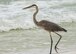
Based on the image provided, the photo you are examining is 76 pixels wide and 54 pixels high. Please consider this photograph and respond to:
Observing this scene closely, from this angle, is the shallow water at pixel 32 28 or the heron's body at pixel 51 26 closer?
the heron's body at pixel 51 26

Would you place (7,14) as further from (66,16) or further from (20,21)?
(66,16)

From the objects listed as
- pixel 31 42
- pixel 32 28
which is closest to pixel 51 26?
pixel 31 42

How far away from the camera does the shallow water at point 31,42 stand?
330 inches

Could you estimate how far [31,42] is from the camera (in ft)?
30.5

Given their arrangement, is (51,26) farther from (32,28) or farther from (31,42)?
(32,28)

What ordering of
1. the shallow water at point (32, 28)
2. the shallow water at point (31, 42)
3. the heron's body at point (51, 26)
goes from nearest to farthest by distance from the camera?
1. the heron's body at point (51, 26)
2. the shallow water at point (31, 42)
3. the shallow water at point (32, 28)

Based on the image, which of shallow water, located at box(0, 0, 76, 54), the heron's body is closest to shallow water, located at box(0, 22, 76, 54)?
shallow water, located at box(0, 0, 76, 54)

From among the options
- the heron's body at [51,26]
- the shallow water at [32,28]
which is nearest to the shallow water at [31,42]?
the shallow water at [32,28]

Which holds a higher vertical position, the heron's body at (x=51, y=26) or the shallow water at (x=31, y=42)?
the heron's body at (x=51, y=26)

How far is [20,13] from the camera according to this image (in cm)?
1399

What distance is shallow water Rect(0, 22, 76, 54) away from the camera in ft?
27.5

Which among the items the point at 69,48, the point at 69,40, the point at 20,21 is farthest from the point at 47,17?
the point at 69,48

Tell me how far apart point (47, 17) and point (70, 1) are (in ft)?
16.5

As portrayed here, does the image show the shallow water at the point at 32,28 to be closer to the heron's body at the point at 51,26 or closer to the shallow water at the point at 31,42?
the shallow water at the point at 31,42
